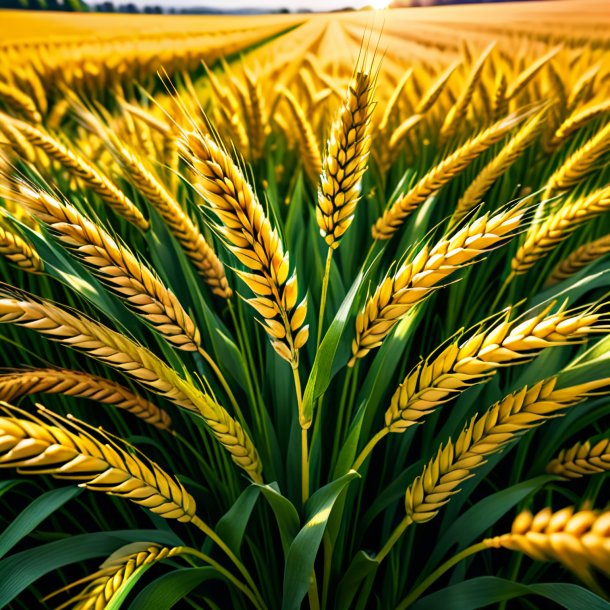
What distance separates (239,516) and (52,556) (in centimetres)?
15

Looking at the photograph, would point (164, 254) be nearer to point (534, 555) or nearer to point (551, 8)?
point (534, 555)

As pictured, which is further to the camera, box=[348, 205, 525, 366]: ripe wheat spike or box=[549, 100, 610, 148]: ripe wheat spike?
box=[549, 100, 610, 148]: ripe wheat spike

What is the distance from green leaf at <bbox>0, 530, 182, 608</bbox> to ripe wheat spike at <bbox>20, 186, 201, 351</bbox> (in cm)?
18

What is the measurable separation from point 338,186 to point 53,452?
247 millimetres

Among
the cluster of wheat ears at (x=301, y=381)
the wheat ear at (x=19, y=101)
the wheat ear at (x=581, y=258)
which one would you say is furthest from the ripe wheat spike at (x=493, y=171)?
the wheat ear at (x=19, y=101)

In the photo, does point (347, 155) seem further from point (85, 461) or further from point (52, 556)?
point (52, 556)

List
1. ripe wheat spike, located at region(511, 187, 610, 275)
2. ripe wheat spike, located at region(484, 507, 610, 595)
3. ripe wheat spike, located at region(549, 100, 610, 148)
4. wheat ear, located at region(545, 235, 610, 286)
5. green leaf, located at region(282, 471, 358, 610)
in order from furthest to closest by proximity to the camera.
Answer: ripe wheat spike, located at region(549, 100, 610, 148) < wheat ear, located at region(545, 235, 610, 286) < ripe wheat spike, located at region(511, 187, 610, 275) < green leaf, located at region(282, 471, 358, 610) < ripe wheat spike, located at region(484, 507, 610, 595)

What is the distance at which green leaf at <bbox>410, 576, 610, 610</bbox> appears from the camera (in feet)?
1.08

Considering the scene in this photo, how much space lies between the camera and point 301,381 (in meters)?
→ 0.51

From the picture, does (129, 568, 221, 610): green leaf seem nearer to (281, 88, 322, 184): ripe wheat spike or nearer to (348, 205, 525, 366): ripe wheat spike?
(348, 205, 525, 366): ripe wheat spike

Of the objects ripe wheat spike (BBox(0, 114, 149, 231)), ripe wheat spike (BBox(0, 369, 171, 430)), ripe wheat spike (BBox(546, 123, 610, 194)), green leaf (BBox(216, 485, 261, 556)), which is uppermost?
ripe wheat spike (BBox(0, 114, 149, 231))

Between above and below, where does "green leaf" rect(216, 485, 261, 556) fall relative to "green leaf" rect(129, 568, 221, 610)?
above

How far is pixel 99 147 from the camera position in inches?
36.6

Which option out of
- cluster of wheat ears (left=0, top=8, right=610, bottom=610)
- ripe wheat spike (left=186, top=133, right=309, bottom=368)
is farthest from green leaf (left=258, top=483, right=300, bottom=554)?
ripe wheat spike (left=186, top=133, right=309, bottom=368)
